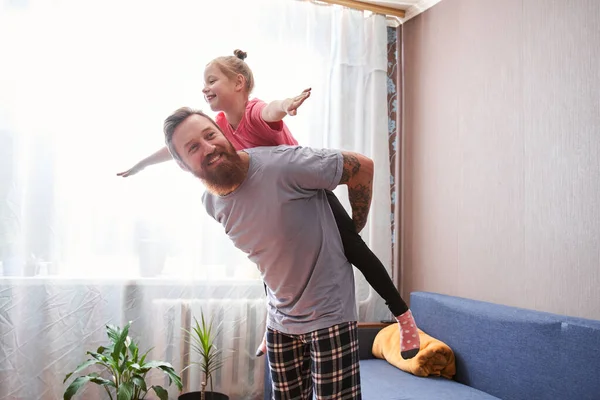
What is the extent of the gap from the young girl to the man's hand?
0.26 feet

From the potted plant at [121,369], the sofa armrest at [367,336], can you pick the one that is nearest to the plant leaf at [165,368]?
the potted plant at [121,369]

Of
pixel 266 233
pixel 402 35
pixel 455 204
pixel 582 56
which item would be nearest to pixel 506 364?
pixel 455 204

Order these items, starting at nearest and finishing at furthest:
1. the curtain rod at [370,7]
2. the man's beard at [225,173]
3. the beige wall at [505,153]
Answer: the man's beard at [225,173] < the beige wall at [505,153] < the curtain rod at [370,7]

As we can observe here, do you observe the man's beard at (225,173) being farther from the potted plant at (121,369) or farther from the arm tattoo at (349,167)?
the potted plant at (121,369)

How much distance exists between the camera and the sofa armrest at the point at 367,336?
11.1 feet

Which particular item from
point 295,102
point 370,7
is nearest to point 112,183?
point 370,7

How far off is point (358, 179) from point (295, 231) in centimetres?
24

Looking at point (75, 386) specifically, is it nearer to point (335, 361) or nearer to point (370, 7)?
point (335, 361)

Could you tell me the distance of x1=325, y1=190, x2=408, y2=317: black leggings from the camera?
1.63 meters

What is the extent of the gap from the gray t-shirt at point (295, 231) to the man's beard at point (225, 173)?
3 centimetres

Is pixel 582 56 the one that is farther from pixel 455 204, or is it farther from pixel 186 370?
pixel 186 370

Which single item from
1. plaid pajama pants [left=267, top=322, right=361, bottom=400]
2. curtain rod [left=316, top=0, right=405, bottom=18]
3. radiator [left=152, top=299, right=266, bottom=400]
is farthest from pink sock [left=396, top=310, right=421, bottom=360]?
curtain rod [left=316, top=0, right=405, bottom=18]

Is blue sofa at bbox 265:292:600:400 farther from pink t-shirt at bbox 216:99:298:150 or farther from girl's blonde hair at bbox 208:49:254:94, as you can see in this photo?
girl's blonde hair at bbox 208:49:254:94

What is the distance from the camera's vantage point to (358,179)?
1.54 metres
